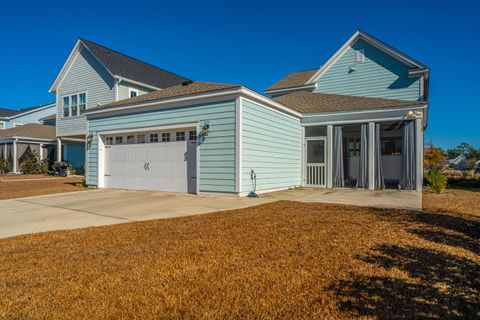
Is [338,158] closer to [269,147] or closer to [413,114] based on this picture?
[413,114]

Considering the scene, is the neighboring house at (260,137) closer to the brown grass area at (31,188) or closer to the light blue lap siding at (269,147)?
the light blue lap siding at (269,147)

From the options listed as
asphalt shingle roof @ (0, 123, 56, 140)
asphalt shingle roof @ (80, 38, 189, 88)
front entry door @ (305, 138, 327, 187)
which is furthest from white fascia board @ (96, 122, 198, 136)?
asphalt shingle roof @ (0, 123, 56, 140)

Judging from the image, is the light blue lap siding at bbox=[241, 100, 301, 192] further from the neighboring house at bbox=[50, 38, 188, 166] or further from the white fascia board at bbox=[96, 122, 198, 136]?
the neighboring house at bbox=[50, 38, 188, 166]

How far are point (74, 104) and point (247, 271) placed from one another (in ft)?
69.2

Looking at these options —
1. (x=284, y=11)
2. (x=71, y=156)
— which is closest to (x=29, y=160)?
(x=71, y=156)

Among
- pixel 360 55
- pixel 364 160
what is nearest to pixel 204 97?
pixel 364 160

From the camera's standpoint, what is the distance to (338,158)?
12.3 meters

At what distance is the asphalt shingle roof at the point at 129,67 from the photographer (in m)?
18.8

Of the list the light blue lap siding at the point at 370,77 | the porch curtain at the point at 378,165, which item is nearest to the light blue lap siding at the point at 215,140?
the porch curtain at the point at 378,165

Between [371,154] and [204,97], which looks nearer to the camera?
[204,97]

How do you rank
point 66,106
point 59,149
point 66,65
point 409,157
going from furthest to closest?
point 59,149
point 66,106
point 66,65
point 409,157

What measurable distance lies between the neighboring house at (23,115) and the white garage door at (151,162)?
26.5 meters

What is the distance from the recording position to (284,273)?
328cm

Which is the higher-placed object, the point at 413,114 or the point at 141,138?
the point at 413,114
